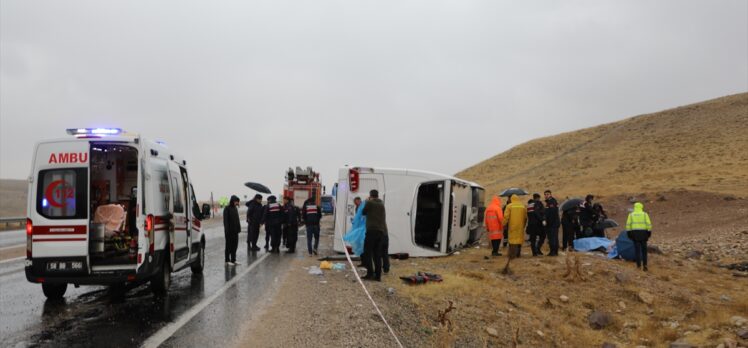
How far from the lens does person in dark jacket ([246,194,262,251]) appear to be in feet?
54.1

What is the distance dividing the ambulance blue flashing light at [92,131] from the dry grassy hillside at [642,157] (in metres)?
28.5

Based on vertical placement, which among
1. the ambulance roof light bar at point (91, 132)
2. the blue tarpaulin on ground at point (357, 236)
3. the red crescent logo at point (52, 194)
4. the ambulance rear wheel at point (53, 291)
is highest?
the ambulance roof light bar at point (91, 132)

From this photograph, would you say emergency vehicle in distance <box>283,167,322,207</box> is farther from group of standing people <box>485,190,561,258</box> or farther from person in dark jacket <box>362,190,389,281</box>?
person in dark jacket <box>362,190,389,281</box>

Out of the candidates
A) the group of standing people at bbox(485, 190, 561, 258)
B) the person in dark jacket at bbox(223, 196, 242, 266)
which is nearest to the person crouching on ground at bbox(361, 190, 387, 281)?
the person in dark jacket at bbox(223, 196, 242, 266)

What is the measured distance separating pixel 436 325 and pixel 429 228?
8188mm

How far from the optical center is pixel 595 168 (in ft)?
170

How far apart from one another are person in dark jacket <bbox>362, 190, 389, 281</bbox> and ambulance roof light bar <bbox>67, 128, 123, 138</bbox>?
4832mm

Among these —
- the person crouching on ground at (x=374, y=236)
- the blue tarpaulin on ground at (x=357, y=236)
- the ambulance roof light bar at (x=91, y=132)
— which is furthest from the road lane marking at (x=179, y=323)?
the blue tarpaulin on ground at (x=357, y=236)

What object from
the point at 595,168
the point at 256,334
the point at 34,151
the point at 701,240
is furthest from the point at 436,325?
the point at 595,168

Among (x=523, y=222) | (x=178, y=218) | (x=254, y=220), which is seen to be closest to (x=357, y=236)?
(x=523, y=222)

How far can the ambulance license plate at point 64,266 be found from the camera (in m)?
7.42

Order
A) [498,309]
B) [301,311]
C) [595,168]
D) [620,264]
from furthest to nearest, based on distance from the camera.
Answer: [595,168], [620,264], [498,309], [301,311]

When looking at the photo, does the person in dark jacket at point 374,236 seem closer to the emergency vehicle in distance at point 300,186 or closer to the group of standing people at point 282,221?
the group of standing people at point 282,221

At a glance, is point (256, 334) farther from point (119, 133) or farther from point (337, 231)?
point (337, 231)
